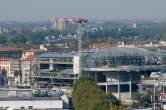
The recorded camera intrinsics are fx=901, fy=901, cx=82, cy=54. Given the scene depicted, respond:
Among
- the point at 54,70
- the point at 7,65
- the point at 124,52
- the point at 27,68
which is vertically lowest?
the point at 7,65

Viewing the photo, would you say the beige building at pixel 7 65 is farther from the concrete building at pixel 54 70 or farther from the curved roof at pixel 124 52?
the curved roof at pixel 124 52

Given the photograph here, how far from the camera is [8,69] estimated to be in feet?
275

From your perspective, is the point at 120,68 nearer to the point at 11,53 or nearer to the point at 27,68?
the point at 27,68

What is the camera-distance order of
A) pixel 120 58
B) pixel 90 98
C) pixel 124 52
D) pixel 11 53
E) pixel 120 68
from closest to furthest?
1. pixel 90 98
2. pixel 120 68
3. pixel 120 58
4. pixel 124 52
5. pixel 11 53

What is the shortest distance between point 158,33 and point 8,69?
72.0 meters

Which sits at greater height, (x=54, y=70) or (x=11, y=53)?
(x=54, y=70)

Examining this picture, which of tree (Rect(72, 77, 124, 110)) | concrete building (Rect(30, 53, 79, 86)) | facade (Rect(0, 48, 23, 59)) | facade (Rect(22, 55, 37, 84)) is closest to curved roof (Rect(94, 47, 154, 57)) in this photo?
concrete building (Rect(30, 53, 79, 86))

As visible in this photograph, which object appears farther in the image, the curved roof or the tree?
the curved roof

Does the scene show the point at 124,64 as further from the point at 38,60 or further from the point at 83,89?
the point at 83,89

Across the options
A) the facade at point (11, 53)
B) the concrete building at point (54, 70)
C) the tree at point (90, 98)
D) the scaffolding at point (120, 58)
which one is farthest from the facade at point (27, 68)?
the tree at point (90, 98)

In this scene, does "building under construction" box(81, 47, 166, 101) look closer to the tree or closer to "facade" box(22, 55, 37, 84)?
"facade" box(22, 55, 37, 84)

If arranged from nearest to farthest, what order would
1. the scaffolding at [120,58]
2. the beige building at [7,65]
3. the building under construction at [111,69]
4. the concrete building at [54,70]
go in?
the building under construction at [111,69]
the scaffolding at [120,58]
the concrete building at [54,70]
the beige building at [7,65]

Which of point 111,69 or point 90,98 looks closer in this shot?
point 90,98

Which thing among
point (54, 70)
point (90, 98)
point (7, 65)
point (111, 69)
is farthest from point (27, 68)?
point (90, 98)
